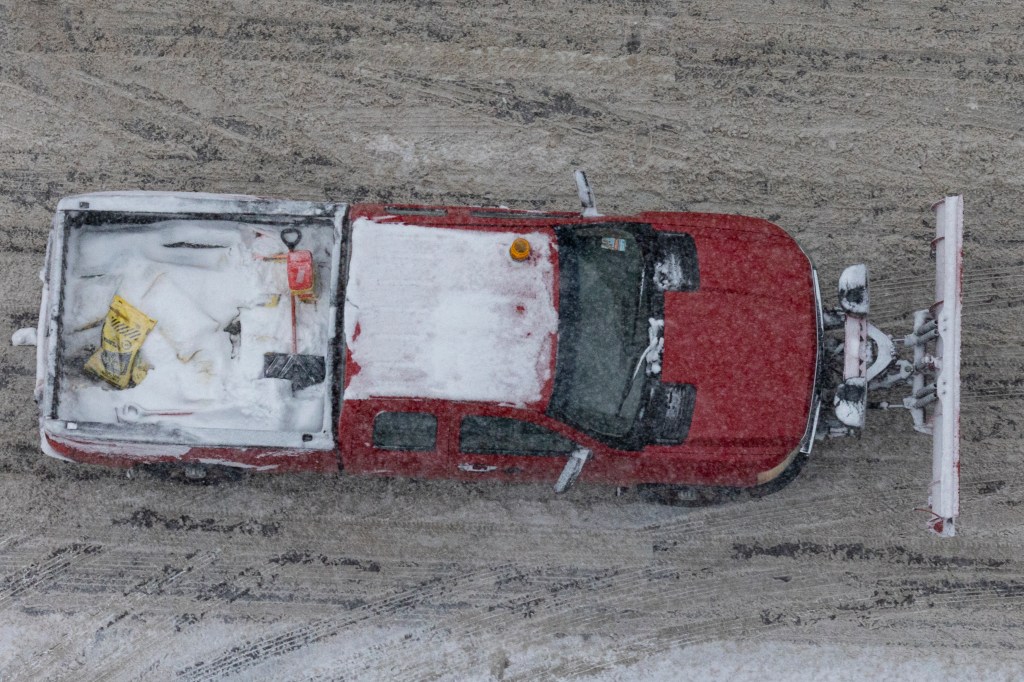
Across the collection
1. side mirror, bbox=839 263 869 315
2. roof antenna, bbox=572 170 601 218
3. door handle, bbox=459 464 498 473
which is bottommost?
door handle, bbox=459 464 498 473

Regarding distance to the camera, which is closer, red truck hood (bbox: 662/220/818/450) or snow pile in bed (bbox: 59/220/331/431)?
red truck hood (bbox: 662/220/818/450)

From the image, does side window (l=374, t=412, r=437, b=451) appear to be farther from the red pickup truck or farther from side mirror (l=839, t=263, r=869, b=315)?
side mirror (l=839, t=263, r=869, b=315)

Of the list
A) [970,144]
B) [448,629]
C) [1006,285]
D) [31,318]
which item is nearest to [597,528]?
[448,629]

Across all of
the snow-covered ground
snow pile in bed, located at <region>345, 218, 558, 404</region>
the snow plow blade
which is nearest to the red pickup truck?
snow pile in bed, located at <region>345, 218, 558, 404</region>

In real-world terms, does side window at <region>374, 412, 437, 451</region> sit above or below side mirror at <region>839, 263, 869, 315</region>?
below

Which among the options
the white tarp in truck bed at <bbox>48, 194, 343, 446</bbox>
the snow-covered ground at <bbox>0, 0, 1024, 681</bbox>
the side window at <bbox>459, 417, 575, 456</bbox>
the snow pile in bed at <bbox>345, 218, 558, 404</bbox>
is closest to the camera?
the snow pile in bed at <bbox>345, 218, 558, 404</bbox>

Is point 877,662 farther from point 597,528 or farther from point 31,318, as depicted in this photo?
point 31,318
